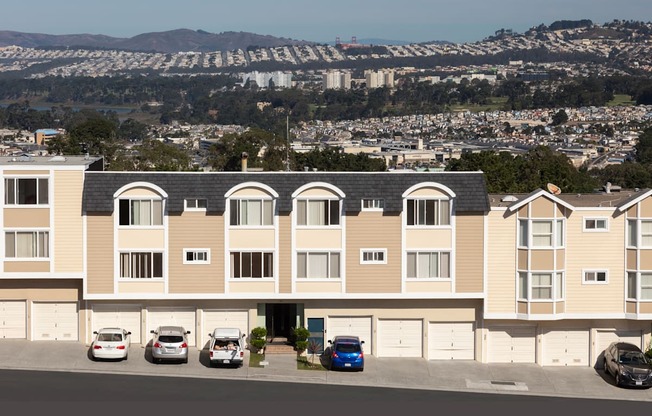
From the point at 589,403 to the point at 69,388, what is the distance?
14475mm

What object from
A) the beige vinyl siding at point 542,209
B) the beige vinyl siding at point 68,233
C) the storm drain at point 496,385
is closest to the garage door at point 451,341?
the storm drain at point 496,385

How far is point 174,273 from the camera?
39562mm

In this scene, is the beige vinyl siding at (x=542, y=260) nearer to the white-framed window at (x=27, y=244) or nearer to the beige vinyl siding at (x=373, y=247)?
the beige vinyl siding at (x=373, y=247)

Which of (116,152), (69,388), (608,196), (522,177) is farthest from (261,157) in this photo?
(69,388)

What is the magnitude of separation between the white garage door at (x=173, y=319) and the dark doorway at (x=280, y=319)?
242cm

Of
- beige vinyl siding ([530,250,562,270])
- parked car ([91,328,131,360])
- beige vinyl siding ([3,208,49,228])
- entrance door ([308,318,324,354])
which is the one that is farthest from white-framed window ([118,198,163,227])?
beige vinyl siding ([530,250,562,270])

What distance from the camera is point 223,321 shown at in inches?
1577

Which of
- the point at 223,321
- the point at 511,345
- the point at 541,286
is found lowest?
the point at 511,345

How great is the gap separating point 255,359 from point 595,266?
11129 millimetres

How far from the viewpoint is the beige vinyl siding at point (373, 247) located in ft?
131

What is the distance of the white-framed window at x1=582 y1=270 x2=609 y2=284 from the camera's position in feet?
131

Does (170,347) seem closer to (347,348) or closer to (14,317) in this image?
(347,348)

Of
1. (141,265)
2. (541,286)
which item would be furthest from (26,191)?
(541,286)

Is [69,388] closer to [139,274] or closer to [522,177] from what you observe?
[139,274]
